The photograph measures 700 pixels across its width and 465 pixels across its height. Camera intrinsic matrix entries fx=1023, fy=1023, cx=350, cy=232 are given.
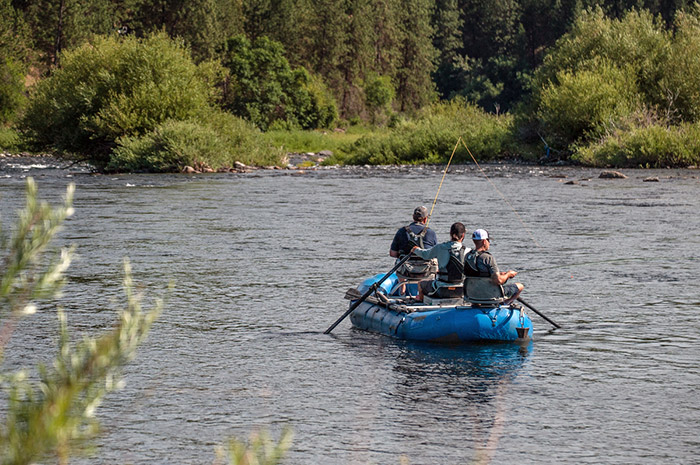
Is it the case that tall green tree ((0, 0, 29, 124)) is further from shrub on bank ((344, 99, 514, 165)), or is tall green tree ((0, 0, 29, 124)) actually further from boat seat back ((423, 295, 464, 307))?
boat seat back ((423, 295, 464, 307))

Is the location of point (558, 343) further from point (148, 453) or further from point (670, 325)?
point (148, 453)

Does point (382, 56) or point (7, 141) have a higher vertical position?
point (382, 56)

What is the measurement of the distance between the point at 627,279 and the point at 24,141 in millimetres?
35829

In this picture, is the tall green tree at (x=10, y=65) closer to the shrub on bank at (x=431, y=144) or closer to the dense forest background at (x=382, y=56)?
the dense forest background at (x=382, y=56)

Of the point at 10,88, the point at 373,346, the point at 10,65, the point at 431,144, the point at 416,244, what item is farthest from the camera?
the point at 10,65

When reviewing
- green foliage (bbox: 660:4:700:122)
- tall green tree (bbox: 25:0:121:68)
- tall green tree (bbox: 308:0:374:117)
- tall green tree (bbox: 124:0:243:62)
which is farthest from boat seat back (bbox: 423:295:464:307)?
tall green tree (bbox: 308:0:374:117)

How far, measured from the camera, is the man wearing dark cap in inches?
524

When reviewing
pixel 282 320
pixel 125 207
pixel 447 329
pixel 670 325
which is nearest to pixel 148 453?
pixel 447 329

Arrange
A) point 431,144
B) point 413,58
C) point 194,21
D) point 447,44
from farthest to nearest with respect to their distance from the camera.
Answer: point 447,44 → point 413,58 → point 194,21 → point 431,144

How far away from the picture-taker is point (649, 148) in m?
41.5

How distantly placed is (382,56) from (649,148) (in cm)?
5198

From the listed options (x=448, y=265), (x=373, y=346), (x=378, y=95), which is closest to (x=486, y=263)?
(x=448, y=265)

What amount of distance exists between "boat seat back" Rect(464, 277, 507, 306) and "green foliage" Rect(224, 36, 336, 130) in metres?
58.4

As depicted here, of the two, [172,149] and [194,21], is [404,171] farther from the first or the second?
[194,21]
